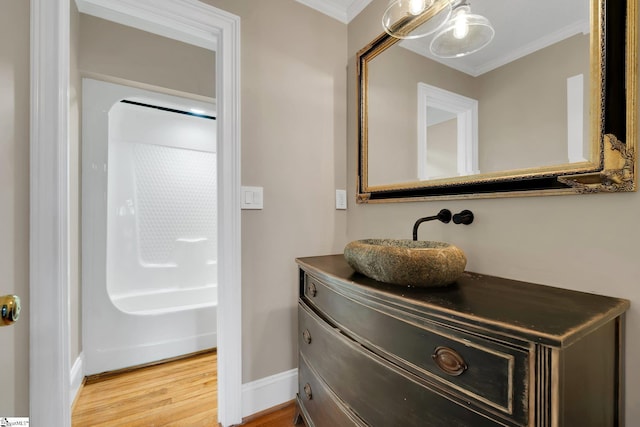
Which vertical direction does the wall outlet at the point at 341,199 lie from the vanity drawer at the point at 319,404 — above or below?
above

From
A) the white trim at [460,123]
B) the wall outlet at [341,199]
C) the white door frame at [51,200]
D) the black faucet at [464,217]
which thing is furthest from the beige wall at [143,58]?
the black faucet at [464,217]

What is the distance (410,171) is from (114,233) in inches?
95.8

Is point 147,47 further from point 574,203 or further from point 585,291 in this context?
point 585,291

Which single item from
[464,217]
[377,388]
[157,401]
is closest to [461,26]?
[464,217]

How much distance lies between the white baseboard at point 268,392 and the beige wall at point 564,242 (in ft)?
3.75

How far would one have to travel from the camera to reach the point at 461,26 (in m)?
1.13

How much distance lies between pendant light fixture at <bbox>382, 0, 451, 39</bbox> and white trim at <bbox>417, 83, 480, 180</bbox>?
0.24 metres

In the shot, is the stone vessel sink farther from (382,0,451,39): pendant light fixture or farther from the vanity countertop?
(382,0,451,39): pendant light fixture

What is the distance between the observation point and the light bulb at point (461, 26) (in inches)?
43.4

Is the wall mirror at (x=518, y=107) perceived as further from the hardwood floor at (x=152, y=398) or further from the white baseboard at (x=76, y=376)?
the white baseboard at (x=76, y=376)

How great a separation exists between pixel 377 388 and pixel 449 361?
0.91ft

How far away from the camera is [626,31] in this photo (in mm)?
704

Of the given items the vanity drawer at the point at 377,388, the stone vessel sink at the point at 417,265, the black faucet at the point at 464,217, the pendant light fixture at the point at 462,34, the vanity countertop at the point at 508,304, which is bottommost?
the vanity drawer at the point at 377,388

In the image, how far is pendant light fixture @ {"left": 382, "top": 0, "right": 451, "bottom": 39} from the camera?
1.14 m
